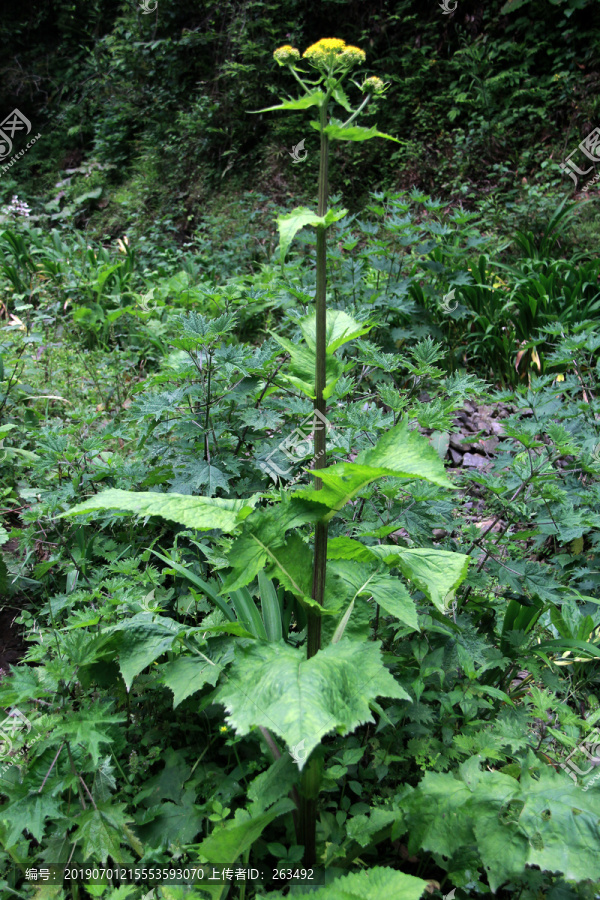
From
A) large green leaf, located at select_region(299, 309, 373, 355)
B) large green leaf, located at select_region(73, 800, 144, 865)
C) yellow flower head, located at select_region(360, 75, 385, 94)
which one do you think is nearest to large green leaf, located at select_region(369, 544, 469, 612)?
large green leaf, located at select_region(299, 309, 373, 355)

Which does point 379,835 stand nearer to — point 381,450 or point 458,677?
point 458,677

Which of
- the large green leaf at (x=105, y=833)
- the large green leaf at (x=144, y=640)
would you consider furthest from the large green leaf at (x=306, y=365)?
the large green leaf at (x=105, y=833)

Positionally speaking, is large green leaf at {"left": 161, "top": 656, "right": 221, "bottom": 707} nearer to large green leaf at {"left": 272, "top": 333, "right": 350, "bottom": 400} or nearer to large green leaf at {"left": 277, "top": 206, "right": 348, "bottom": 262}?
large green leaf at {"left": 272, "top": 333, "right": 350, "bottom": 400}

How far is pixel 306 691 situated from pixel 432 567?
1.36 ft

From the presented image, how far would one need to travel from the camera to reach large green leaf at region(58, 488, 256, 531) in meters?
1.12

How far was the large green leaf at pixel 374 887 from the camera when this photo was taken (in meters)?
0.98

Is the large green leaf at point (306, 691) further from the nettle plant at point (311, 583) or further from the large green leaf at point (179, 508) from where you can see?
the large green leaf at point (179, 508)

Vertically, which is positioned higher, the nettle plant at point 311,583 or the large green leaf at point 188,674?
the nettle plant at point 311,583

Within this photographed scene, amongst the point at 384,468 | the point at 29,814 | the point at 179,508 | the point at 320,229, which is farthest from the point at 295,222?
the point at 29,814

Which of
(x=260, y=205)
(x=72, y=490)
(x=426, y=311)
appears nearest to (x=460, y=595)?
(x=72, y=490)

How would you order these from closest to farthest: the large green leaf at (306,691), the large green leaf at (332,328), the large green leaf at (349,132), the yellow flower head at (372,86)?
the large green leaf at (306,691)
the large green leaf at (349,132)
the yellow flower head at (372,86)
the large green leaf at (332,328)

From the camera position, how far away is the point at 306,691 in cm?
94

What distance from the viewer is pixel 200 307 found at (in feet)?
12.6

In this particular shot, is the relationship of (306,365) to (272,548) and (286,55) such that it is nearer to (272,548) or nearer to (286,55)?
(272,548)
